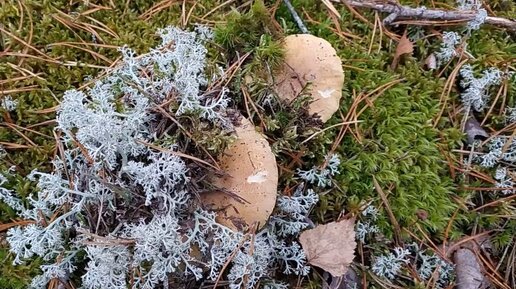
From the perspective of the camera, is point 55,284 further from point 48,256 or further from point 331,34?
point 331,34

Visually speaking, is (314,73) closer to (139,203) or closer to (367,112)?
(367,112)

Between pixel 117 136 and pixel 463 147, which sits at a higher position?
pixel 117 136

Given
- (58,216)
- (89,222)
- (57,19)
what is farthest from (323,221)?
(57,19)

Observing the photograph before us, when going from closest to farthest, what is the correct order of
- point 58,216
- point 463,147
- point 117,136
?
1. point 117,136
2. point 58,216
3. point 463,147

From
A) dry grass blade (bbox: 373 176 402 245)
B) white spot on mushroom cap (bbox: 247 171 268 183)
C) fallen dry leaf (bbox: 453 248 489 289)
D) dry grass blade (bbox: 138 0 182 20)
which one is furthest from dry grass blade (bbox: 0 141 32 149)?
fallen dry leaf (bbox: 453 248 489 289)

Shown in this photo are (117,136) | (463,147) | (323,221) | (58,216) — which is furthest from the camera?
(463,147)

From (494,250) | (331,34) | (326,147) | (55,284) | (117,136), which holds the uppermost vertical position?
(331,34)

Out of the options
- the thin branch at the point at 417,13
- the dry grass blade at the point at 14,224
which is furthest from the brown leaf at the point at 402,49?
the dry grass blade at the point at 14,224
